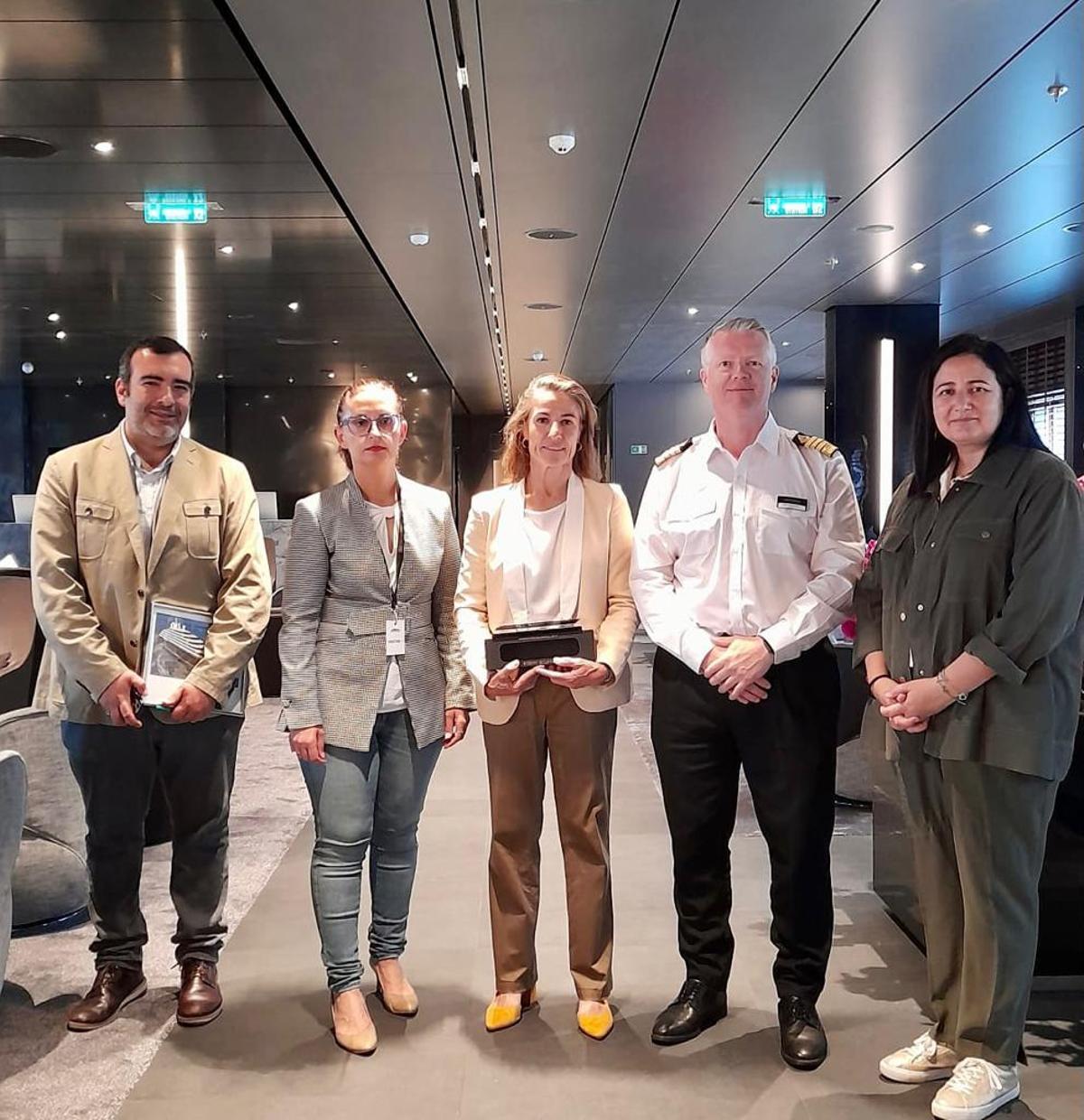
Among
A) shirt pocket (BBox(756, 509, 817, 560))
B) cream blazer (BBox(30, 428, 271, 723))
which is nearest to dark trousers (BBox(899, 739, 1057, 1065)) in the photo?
shirt pocket (BBox(756, 509, 817, 560))

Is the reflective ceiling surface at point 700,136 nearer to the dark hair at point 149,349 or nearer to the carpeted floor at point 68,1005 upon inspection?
the dark hair at point 149,349

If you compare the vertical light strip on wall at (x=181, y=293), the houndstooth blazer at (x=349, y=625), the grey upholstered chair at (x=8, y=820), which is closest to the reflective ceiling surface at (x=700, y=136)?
the vertical light strip on wall at (x=181, y=293)

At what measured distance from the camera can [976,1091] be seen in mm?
2404

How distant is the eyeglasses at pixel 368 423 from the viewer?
2.83 m

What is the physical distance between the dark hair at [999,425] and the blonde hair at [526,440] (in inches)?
31.0

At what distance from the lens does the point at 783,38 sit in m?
4.57

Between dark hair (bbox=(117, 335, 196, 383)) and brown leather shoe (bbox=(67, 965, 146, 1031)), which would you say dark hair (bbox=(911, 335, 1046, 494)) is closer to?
dark hair (bbox=(117, 335, 196, 383))

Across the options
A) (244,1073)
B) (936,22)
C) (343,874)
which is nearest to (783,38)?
(936,22)

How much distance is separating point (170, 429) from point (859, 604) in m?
1.82

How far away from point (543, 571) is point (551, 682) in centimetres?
28

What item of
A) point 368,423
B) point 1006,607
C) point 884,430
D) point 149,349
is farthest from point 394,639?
point 884,430

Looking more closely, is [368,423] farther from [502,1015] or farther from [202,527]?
[502,1015]

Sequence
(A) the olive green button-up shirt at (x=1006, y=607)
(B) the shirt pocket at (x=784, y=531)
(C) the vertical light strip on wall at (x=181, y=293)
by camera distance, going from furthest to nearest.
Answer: (C) the vertical light strip on wall at (x=181, y=293)
(B) the shirt pocket at (x=784, y=531)
(A) the olive green button-up shirt at (x=1006, y=607)

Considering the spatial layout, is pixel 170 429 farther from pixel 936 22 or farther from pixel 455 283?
pixel 455 283
